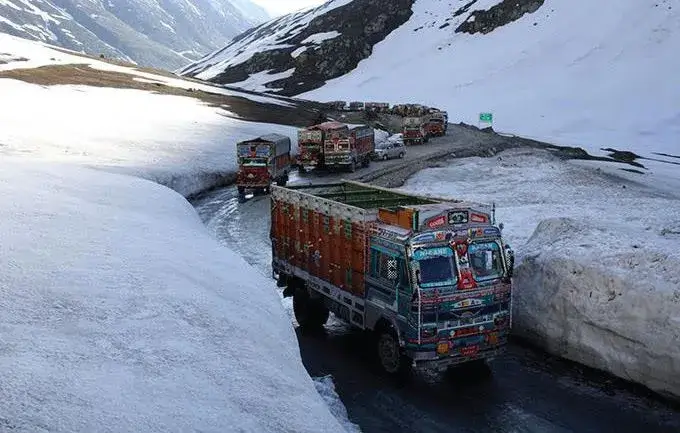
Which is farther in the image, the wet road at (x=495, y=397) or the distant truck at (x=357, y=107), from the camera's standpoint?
the distant truck at (x=357, y=107)

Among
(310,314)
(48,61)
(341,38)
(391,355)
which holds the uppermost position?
(341,38)

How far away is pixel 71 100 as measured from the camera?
64.8m

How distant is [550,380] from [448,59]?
10638 cm

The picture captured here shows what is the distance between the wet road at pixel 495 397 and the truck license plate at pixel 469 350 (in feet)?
3.34

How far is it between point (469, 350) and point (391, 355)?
5.98 feet

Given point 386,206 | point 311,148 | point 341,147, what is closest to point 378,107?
point 311,148

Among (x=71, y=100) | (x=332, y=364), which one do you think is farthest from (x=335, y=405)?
(x=71, y=100)

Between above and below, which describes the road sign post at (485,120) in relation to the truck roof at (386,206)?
above

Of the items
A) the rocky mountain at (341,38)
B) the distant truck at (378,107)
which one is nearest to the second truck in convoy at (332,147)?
the distant truck at (378,107)

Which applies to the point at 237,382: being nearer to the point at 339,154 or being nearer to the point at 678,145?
the point at 339,154

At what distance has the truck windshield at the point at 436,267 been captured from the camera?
552 inches

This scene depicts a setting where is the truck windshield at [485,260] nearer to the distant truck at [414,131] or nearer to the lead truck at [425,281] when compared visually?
the lead truck at [425,281]

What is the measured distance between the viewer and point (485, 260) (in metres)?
14.8

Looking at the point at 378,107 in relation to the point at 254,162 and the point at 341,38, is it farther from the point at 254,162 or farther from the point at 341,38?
the point at 254,162
